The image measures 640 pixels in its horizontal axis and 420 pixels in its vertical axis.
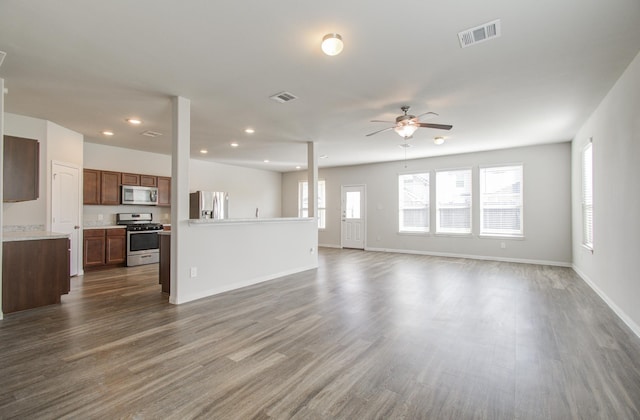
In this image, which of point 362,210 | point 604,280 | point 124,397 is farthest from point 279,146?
point 604,280

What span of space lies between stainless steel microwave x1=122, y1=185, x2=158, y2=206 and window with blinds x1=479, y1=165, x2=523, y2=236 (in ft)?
26.3

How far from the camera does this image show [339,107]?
14.4 ft

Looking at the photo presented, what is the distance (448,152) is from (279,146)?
13.8 ft

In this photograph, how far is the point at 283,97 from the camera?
4.03 m

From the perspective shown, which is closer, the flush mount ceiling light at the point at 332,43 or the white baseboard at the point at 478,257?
the flush mount ceiling light at the point at 332,43

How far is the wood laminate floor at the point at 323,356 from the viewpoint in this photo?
76.0 inches

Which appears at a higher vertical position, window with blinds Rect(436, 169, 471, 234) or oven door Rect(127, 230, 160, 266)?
window with blinds Rect(436, 169, 471, 234)

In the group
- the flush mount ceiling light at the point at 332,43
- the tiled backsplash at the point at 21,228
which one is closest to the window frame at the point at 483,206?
the flush mount ceiling light at the point at 332,43

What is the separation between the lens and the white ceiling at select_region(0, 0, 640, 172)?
231cm

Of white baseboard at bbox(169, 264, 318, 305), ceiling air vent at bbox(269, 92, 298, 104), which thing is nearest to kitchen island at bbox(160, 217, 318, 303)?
white baseboard at bbox(169, 264, 318, 305)

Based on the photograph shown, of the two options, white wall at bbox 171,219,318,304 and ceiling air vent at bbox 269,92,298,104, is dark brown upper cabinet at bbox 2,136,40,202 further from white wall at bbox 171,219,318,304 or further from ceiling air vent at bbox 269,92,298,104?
ceiling air vent at bbox 269,92,298,104

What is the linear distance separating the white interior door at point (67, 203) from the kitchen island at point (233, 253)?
2303 millimetres

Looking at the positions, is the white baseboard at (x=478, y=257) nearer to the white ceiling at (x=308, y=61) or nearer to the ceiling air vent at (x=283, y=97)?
the white ceiling at (x=308, y=61)

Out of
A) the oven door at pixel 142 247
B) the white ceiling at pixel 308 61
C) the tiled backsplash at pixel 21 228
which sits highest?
the white ceiling at pixel 308 61
